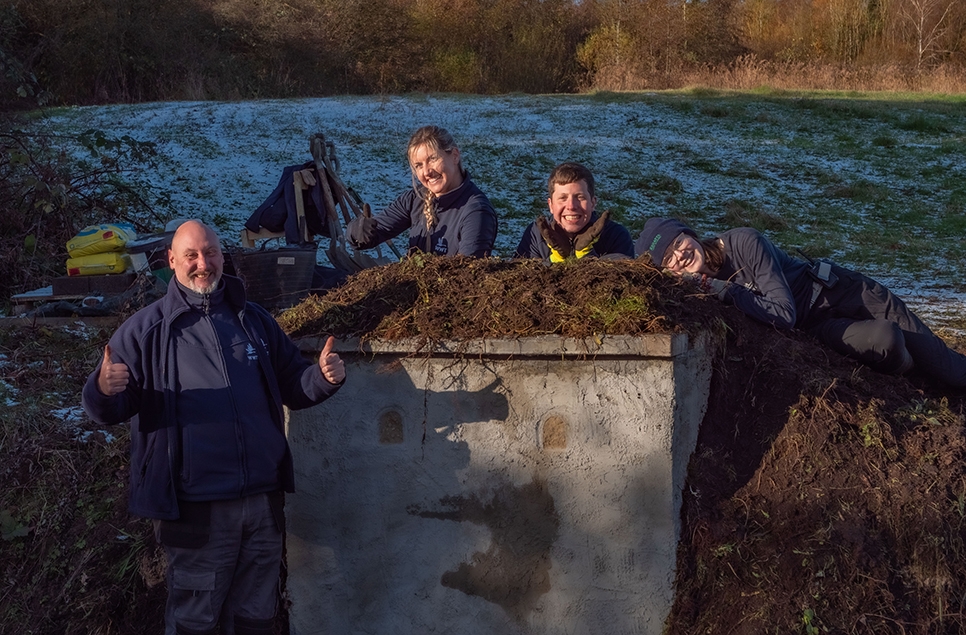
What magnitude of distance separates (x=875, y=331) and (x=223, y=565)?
3.02 meters

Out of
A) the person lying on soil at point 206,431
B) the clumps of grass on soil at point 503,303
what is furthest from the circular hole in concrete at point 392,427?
the person lying on soil at point 206,431

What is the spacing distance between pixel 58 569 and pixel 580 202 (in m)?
2.80

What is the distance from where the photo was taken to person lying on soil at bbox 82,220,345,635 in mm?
2998

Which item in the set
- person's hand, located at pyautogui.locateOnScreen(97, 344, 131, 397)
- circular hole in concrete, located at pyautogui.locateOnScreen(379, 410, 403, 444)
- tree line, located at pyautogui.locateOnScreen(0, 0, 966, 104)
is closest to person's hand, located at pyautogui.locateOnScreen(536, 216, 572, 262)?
circular hole in concrete, located at pyautogui.locateOnScreen(379, 410, 403, 444)

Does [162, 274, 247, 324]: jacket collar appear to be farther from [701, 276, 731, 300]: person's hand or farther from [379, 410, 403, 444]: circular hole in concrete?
[701, 276, 731, 300]: person's hand

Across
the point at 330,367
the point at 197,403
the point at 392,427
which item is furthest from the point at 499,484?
the point at 197,403

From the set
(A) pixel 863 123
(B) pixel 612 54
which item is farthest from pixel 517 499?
(B) pixel 612 54

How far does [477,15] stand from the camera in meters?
29.4

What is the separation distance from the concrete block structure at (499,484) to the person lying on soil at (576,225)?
2.55ft

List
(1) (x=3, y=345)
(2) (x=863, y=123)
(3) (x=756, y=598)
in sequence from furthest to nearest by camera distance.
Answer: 1. (2) (x=863, y=123)
2. (1) (x=3, y=345)
3. (3) (x=756, y=598)

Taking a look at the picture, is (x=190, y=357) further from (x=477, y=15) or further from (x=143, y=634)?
(x=477, y=15)

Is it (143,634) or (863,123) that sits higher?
(863,123)

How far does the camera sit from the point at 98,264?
5977 mm

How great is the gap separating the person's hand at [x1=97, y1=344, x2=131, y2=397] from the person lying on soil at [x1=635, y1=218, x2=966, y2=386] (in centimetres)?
219
